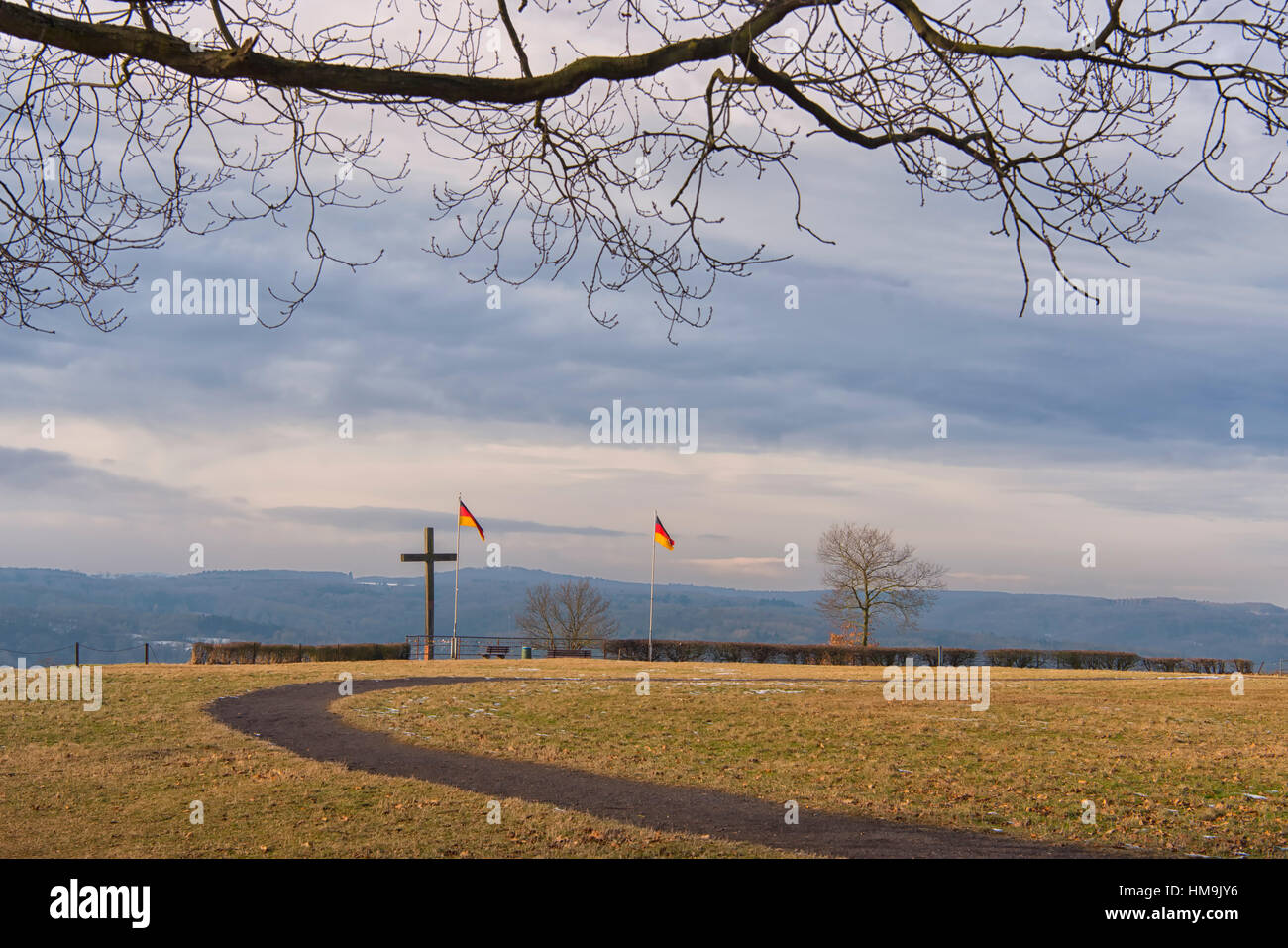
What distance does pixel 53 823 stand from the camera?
921 cm

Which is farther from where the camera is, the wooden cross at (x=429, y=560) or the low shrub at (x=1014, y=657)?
the low shrub at (x=1014, y=657)

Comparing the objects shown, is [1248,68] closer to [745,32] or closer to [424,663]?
[745,32]

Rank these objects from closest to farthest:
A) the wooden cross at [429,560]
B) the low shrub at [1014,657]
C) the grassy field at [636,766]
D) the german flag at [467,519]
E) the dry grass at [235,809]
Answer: the dry grass at [235,809], the grassy field at [636,766], the german flag at [467,519], the wooden cross at [429,560], the low shrub at [1014,657]

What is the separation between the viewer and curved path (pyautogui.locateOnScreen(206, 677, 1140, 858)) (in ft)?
30.3

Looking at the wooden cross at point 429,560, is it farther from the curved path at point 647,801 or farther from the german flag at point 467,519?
the curved path at point 647,801

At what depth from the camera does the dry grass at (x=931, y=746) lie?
11.1 m

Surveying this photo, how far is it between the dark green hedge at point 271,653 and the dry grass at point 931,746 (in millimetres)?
12506

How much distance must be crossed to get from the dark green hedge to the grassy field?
784 cm

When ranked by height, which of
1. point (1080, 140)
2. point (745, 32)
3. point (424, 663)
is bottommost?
point (424, 663)

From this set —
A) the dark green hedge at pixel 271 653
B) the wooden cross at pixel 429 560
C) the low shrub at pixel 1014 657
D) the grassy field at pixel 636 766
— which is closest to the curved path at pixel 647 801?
the grassy field at pixel 636 766

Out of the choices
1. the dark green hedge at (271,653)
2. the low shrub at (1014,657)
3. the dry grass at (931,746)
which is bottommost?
the low shrub at (1014,657)

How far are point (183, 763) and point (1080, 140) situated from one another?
38.9 feet
